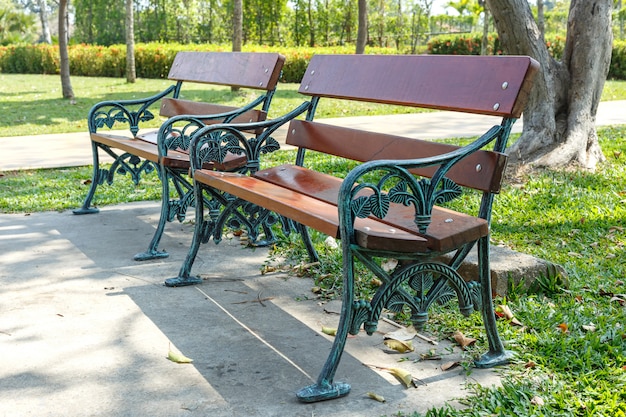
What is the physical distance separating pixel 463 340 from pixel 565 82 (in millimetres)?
4341

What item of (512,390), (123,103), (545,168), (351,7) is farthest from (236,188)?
(351,7)

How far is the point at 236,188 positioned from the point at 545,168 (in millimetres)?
3828

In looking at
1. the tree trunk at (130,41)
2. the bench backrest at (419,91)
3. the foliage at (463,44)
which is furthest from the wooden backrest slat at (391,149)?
the foliage at (463,44)

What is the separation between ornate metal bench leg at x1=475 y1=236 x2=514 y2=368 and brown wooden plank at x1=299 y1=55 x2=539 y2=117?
0.56 meters

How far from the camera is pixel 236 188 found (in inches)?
145

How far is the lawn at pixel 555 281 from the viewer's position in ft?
9.03

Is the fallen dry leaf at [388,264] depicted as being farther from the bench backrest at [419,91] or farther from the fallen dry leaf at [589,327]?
the fallen dry leaf at [589,327]

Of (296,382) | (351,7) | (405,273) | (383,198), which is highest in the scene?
(351,7)

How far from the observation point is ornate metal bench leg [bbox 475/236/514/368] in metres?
3.05

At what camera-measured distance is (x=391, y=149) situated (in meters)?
3.63

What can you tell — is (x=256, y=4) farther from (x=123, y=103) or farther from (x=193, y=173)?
(x=193, y=173)

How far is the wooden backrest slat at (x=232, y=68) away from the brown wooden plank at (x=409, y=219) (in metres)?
0.96

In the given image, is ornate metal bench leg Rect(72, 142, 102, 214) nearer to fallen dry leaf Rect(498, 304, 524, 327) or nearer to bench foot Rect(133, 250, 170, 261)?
bench foot Rect(133, 250, 170, 261)

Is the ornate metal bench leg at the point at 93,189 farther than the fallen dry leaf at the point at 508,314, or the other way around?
the ornate metal bench leg at the point at 93,189
